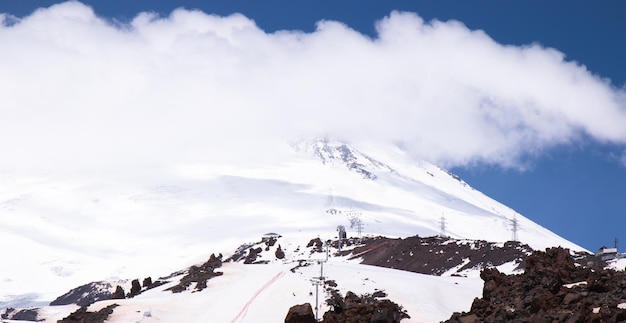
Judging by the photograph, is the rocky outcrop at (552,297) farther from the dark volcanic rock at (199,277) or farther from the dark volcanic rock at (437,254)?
the dark volcanic rock at (437,254)

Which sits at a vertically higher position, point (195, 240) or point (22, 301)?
point (195, 240)

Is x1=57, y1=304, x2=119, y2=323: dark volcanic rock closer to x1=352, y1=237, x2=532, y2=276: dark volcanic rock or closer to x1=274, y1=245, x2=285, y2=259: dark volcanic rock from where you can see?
x1=352, y1=237, x2=532, y2=276: dark volcanic rock

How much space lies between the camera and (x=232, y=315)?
4359 cm

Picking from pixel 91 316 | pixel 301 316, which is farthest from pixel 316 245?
pixel 301 316

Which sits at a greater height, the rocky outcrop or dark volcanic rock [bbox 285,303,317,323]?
the rocky outcrop

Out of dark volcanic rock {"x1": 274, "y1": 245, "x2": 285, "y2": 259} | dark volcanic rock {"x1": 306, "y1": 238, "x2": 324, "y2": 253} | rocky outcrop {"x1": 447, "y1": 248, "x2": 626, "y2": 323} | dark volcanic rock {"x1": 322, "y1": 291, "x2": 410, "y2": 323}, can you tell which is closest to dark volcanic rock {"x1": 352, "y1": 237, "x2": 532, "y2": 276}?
dark volcanic rock {"x1": 306, "y1": 238, "x2": 324, "y2": 253}

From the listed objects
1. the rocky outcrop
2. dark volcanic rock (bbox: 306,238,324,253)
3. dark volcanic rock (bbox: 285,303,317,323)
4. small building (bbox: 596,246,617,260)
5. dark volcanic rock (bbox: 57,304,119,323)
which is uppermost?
dark volcanic rock (bbox: 306,238,324,253)

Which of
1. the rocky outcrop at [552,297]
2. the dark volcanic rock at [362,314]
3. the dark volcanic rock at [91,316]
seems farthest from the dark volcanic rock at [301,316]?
the dark volcanic rock at [91,316]

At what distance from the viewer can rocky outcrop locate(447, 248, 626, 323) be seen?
18.5 metres

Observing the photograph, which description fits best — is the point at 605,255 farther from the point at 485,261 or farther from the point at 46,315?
the point at 46,315

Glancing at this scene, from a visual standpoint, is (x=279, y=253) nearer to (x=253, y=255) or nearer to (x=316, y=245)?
(x=253, y=255)

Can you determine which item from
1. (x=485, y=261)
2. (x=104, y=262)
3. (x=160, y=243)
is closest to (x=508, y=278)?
(x=485, y=261)

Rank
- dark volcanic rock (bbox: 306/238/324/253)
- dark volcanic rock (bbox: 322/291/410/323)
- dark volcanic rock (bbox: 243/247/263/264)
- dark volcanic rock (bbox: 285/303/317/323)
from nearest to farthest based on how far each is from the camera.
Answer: dark volcanic rock (bbox: 322/291/410/323) → dark volcanic rock (bbox: 285/303/317/323) → dark volcanic rock (bbox: 306/238/324/253) → dark volcanic rock (bbox: 243/247/263/264)

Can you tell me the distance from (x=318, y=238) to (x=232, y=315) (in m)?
50.6
